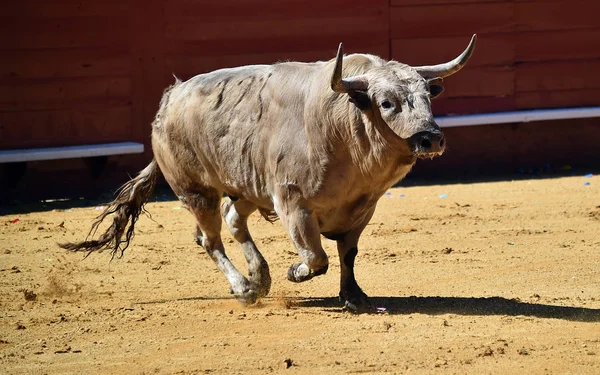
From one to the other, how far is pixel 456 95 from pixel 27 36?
3686 mm

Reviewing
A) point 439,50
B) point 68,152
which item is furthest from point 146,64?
point 439,50

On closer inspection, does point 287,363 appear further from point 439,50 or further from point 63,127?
point 439,50

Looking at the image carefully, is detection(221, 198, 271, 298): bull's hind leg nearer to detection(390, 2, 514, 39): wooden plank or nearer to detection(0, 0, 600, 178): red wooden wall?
detection(0, 0, 600, 178): red wooden wall

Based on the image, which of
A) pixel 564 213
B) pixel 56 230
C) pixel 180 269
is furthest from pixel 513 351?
pixel 56 230

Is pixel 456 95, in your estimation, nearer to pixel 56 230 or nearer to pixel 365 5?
pixel 365 5

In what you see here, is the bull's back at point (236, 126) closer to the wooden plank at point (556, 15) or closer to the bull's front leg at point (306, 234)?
the bull's front leg at point (306, 234)

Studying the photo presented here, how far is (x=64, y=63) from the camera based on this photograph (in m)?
8.88

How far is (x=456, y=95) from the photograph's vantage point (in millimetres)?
9586

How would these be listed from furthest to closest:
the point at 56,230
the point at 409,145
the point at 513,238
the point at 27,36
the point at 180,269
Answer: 1. the point at 27,36
2. the point at 56,230
3. the point at 513,238
4. the point at 180,269
5. the point at 409,145

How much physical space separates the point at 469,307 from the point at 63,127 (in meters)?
4.98

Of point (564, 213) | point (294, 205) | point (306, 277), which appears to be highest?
point (294, 205)

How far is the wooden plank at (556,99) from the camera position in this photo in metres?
9.73

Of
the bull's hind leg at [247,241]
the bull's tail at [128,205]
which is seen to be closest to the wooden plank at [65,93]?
the bull's tail at [128,205]

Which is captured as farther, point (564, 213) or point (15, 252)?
point (564, 213)
